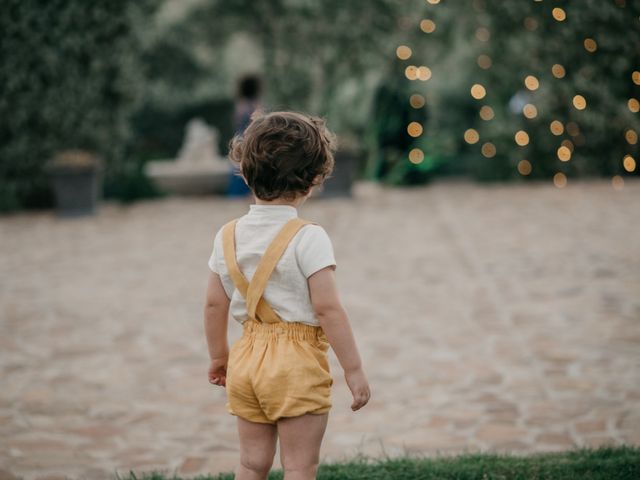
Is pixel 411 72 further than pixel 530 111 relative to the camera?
Yes

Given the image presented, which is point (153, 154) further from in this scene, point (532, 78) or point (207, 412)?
point (207, 412)

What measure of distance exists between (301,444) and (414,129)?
43.5 feet

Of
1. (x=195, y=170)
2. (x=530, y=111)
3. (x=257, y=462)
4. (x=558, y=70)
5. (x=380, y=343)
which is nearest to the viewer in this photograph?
(x=257, y=462)

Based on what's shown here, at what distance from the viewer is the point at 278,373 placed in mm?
2260

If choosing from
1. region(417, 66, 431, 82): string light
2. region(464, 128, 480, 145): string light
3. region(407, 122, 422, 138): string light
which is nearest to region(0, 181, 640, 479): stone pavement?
region(407, 122, 422, 138): string light

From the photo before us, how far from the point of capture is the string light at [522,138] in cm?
1436

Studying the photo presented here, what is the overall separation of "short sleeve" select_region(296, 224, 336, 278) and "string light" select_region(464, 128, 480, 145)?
43.8 ft

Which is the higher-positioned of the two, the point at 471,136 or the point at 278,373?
the point at 278,373

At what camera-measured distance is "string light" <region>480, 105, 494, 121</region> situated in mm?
14812

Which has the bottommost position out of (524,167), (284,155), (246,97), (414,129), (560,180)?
(560,180)

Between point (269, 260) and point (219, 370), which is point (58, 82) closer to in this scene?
point (219, 370)

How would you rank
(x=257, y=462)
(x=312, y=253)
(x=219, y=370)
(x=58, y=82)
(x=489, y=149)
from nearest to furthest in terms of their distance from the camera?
(x=312, y=253)
(x=257, y=462)
(x=219, y=370)
(x=58, y=82)
(x=489, y=149)

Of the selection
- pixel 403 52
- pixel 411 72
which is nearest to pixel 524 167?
pixel 411 72

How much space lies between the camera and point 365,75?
15453mm
